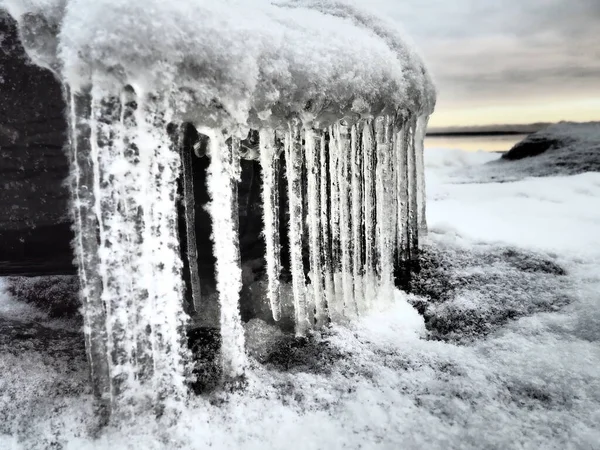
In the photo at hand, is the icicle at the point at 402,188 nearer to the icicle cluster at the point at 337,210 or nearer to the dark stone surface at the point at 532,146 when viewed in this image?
the icicle cluster at the point at 337,210

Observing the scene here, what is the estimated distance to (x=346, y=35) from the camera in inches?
70.2

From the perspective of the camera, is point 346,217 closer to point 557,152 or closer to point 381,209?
point 381,209

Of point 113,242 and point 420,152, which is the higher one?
point 420,152

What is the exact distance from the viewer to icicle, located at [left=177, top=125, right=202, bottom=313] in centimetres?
136

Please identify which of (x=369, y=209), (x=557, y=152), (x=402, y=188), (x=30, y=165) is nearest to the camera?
(x=30, y=165)

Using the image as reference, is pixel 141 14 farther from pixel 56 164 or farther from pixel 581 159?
pixel 581 159

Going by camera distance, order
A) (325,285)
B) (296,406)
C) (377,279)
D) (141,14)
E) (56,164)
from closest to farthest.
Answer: (141,14), (296,406), (56,164), (325,285), (377,279)

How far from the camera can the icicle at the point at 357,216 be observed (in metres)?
1.91

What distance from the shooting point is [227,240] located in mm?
1476

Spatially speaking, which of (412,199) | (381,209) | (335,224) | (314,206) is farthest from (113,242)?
(412,199)

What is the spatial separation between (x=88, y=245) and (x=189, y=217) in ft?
1.20

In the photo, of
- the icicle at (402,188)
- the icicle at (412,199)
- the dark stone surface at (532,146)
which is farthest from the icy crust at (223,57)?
the dark stone surface at (532,146)

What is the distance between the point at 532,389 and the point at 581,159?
7363mm

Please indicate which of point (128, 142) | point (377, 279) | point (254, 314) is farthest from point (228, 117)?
point (377, 279)
